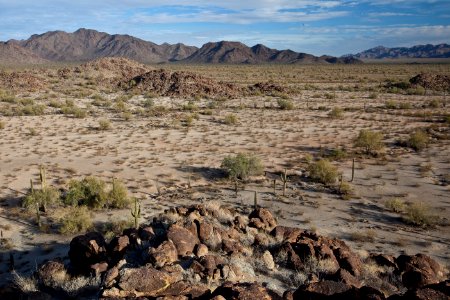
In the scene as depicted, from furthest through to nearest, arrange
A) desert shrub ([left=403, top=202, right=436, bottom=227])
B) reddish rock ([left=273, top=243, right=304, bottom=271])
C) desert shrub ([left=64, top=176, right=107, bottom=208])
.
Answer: desert shrub ([left=64, top=176, right=107, bottom=208]) → desert shrub ([left=403, top=202, right=436, bottom=227]) → reddish rock ([left=273, top=243, right=304, bottom=271])

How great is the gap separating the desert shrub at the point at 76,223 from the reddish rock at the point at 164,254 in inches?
199

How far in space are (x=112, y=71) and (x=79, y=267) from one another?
54.9 metres

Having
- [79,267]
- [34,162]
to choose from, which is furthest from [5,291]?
[34,162]

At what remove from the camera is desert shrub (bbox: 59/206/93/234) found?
12.6 metres

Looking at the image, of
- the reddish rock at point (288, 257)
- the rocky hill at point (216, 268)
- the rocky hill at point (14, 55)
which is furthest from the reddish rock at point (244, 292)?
the rocky hill at point (14, 55)

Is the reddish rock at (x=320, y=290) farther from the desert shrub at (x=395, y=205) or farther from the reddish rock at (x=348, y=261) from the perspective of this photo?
the desert shrub at (x=395, y=205)

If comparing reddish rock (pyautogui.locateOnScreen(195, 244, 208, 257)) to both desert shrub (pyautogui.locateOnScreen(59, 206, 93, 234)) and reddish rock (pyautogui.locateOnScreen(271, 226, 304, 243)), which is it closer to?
reddish rock (pyautogui.locateOnScreen(271, 226, 304, 243))

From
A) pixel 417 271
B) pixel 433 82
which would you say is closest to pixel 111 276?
pixel 417 271

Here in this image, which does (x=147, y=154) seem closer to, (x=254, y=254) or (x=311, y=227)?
(x=311, y=227)

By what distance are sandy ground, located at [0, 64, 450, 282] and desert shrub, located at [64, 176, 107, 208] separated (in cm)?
51

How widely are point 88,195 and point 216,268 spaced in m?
8.08

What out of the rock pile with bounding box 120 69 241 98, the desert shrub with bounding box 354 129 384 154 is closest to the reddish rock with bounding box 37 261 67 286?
the desert shrub with bounding box 354 129 384 154

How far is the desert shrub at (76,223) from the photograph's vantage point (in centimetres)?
1262

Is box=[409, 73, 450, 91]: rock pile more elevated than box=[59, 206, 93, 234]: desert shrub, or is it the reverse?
Result: box=[409, 73, 450, 91]: rock pile
